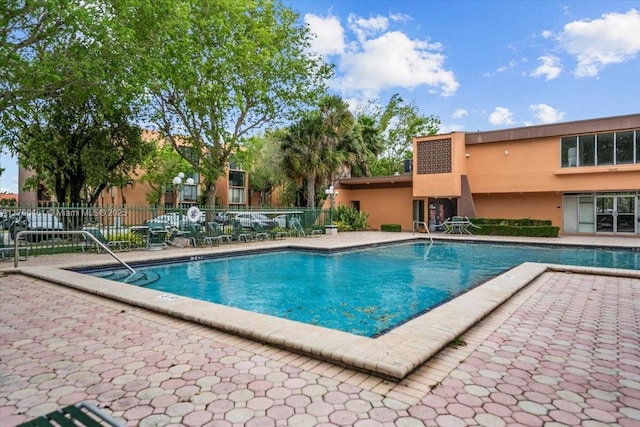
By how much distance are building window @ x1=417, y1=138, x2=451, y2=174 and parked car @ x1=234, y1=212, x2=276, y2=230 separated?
9.60m

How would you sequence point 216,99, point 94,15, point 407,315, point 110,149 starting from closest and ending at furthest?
1. point 407,315
2. point 94,15
3. point 216,99
4. point 110,149

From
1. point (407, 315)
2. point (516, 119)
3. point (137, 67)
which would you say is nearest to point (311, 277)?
point (407, 315)

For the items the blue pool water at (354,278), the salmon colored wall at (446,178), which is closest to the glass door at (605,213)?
the blue pool water at (354,278)

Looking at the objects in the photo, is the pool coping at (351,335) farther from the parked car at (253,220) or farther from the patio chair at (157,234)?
the parked car at (253,220)

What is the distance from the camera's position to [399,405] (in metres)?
2.73

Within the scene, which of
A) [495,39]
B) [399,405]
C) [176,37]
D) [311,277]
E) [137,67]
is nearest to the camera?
[399,405]

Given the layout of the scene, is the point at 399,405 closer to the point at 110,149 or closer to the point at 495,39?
the point at 110,149

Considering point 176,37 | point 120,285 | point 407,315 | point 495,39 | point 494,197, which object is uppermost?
point 495,39

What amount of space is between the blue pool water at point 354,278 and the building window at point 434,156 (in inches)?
296

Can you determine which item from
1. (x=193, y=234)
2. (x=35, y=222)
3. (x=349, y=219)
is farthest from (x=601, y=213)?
(x=35, y=222)

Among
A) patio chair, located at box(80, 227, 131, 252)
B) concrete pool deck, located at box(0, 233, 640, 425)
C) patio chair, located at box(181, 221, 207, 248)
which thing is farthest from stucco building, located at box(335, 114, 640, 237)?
concrete pool deck, located at box(0, 233, 640, 425)

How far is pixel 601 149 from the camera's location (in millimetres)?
18672

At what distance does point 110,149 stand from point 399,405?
58.9ft

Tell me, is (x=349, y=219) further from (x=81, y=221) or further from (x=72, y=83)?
(x=72, y=83)
